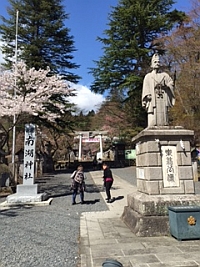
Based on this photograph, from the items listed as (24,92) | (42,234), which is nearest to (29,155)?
(24,92)

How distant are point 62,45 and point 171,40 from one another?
10.5 meters

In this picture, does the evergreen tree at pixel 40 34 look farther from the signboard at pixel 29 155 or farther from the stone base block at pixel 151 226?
the stone base block at pixel 151 226

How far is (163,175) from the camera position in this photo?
5566 millimetres

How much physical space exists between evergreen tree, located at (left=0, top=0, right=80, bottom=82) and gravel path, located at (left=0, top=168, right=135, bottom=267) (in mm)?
15740

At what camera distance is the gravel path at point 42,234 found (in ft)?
12.9

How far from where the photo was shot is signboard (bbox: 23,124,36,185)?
10.1 m

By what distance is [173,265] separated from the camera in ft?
11.3

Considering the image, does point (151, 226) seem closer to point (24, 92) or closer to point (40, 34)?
point (24, 92)

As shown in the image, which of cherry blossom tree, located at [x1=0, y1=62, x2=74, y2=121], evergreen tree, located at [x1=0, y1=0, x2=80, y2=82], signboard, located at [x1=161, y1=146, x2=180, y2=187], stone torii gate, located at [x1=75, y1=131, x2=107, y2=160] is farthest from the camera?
stone torii gate, located at [x1=75, y1=131, x2=107, y2=160]

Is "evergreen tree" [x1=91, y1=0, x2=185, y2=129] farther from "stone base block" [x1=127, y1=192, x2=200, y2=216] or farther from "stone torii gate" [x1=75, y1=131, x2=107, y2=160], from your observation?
"stone base block" [x1=127, y1=192, x2=200, y2=216]

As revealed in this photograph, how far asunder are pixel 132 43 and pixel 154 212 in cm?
1996

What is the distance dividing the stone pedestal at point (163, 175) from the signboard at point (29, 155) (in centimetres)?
568

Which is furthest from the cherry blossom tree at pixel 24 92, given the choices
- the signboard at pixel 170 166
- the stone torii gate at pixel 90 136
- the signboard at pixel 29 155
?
the stone torii gate at pixel 90 136

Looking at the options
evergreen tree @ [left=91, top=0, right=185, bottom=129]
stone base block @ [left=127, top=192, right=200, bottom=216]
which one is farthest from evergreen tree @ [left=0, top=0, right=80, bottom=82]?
stone base block @ [left=127, top=192, right=200, bottom=216]
